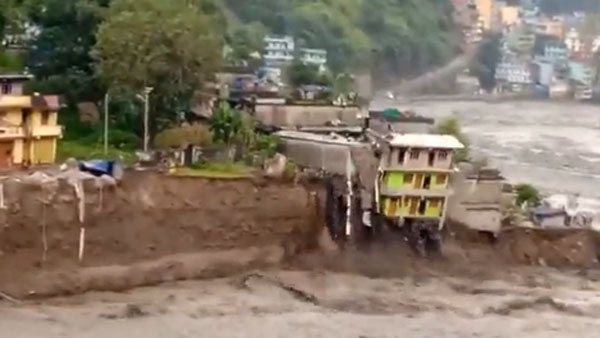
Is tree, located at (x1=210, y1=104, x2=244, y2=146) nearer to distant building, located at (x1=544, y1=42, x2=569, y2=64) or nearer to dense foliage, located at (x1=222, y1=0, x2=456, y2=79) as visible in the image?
dense foliage, located at (x1=222, y1=0, x2=456, y2=79)

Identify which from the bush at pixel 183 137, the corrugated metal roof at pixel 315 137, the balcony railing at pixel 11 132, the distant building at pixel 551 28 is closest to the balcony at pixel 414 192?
the corrugated metal roof at pixel 315 137

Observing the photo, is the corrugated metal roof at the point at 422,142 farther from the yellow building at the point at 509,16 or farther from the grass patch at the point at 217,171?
the yellow building at the point at 509,16

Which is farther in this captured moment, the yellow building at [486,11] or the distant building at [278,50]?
the yellow building at [486,11]

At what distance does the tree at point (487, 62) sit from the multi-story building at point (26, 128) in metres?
55.5

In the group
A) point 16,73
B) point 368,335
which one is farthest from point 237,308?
point 16,73

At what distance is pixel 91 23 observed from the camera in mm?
24688

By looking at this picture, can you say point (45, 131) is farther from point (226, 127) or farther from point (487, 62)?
point (487, 62)

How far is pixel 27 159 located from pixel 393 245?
6014 mm

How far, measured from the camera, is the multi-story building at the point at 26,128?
20.7 metres

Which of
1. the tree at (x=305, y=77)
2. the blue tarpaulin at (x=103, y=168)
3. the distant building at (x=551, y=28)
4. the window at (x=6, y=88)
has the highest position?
the distant building at (x=551, y=28)

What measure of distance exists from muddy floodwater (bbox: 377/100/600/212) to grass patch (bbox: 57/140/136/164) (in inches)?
473

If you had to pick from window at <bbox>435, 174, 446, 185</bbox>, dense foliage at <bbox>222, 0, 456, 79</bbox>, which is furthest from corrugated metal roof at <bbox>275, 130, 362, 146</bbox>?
dense foliage at <bbox>222, 0, 456, 79</bbox>

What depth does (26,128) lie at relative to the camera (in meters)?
20.9

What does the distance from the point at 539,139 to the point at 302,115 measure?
66.0ft
